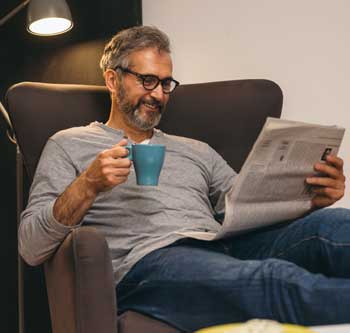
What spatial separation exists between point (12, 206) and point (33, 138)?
525 mm

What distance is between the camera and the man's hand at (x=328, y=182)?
143cm

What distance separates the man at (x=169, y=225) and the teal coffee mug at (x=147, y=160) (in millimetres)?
26

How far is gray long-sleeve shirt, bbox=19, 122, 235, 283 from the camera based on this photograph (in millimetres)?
1325

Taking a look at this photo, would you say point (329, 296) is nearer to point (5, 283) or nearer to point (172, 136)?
point (172, 136)

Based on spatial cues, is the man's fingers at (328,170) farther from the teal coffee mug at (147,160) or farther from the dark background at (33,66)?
the dark background at (33,66)

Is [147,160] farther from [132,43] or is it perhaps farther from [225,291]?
[132,43]

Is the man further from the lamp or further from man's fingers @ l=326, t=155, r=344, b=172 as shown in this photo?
the lamp

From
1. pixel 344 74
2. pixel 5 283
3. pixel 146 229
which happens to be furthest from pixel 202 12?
pixel 5 283

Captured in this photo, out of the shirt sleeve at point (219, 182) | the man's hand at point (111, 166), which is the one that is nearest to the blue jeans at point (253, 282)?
the man's hand at point (111, 166)

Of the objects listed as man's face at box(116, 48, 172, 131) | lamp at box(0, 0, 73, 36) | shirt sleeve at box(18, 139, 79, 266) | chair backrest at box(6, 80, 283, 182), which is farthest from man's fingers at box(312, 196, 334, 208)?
lamp at box(0, 0, 73, 36)

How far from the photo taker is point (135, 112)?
1.69 meters

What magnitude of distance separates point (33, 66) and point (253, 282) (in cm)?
133

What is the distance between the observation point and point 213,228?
158 centimetres

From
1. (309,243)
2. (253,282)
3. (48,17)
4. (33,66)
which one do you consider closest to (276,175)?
(309,243)
